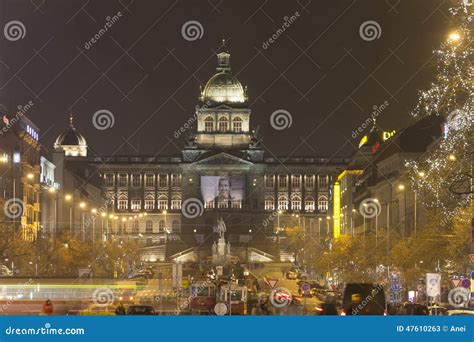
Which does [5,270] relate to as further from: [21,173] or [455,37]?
[455,37]

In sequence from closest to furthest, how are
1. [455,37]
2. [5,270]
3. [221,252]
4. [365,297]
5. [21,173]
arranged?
[455,37] < [365,297] < [5,270] < [21,173] < [221,252]

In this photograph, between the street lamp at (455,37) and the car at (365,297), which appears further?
the car at (365,297)

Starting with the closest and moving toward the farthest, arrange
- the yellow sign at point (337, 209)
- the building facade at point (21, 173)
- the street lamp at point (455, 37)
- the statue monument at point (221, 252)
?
1. the street lamp at point (455, 37)
2. the building facade at point (21, 173)
3. the yellow sign at point (337, 209)
4. the statue monument at point (221, 252)

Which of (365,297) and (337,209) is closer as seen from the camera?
(365,297)

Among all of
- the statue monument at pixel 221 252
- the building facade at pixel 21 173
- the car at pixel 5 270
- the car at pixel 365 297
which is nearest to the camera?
the car at pixel 365 297

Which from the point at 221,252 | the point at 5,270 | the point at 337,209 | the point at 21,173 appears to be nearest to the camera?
the point at 5,270

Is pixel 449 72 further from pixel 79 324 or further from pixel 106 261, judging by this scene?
pixel 106 261

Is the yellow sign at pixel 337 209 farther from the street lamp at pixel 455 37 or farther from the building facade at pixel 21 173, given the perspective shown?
the street lamp at pixel 455 37

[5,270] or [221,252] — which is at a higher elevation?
[221,252]

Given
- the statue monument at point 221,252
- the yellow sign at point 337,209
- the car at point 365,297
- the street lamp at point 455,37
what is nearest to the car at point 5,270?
the car at point 365,297

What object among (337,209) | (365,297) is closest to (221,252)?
(337,209)

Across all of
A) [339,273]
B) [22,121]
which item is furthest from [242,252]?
[339,273]

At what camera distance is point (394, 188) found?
124812 mm

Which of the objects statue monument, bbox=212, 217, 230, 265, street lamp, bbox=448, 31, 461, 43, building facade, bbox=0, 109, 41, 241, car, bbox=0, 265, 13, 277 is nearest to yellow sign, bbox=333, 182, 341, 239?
statue monument, bbox=212, 217, 230, 265
